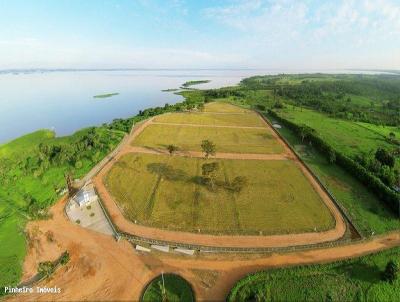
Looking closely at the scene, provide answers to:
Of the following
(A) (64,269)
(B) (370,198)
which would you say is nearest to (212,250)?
(A) (64,269)

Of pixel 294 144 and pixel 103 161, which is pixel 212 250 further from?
pixel 294 144

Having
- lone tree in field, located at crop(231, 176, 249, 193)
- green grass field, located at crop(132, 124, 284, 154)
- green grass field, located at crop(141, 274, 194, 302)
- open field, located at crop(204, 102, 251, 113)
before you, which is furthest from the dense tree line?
open field, located at crop(204, 102, 251, 113)

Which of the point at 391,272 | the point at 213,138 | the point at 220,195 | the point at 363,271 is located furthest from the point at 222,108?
the point at 391,272

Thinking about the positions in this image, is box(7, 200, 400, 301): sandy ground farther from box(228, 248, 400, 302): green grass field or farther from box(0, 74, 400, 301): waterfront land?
box(228, 248, 400, 302): green grass field

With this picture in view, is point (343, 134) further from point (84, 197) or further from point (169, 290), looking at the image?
point (84, 197)

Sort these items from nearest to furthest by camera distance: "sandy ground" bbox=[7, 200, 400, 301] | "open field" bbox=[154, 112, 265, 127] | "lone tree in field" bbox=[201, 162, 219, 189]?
"sandy ground" bbox=[7, 200, 400, 301] < "lone tree in field" bbox=[201, 162, 219, 189] < "open field" bbox=[154, 112, 265, 127]

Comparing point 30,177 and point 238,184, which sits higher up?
point 238,184
